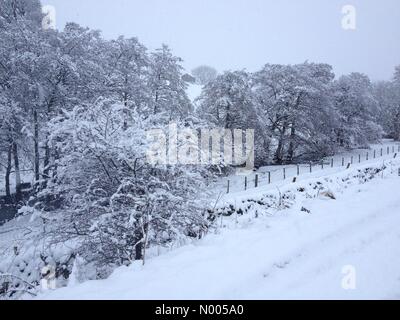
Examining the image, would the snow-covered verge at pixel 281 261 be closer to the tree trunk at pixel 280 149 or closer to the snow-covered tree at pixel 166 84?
the snow-covered tree at pixel 166 84

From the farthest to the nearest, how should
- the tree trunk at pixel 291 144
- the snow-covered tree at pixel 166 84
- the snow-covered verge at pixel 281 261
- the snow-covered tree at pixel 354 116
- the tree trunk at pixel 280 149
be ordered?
the snow-covered tree at pixel 354 116
the tree trunk at pixel 291 144
the tree trunk at pixel 280 149
the snow-covered tree at pixel 166 84
the snow-covered verge at pixel 281 261

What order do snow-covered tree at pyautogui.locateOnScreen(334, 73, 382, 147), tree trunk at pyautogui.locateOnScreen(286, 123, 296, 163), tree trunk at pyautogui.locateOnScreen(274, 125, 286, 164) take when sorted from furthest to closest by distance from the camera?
snow-covered tree at pyautogui.locateOnScreen(334, 73, 382, 147), tree trunk at pyautogui.locateOnScreen(286, 123, 296, 163), tree trunk at pyautogui.locateOnScreen(274, 125, 286, 164)

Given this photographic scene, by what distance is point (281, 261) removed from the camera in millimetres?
5809

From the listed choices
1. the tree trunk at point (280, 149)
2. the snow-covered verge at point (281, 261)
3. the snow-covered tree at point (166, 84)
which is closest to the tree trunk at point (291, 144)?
the tree trunk at point (280, 149)

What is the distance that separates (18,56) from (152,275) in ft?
53.4

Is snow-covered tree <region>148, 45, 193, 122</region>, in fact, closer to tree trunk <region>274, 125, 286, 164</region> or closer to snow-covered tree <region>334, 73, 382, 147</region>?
tree trunk <region>274, 125, 286, 164</region>

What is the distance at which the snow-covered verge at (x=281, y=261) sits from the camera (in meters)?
4.91

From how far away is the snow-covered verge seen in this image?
16.1 ft

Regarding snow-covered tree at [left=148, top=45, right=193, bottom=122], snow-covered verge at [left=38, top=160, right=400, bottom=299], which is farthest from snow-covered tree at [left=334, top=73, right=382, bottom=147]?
snow-covered verge at [left=38, top=160, right=400, bottom=299]

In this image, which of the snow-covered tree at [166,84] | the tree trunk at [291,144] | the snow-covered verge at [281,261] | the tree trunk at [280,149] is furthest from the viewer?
the tree trunk at [291,144]

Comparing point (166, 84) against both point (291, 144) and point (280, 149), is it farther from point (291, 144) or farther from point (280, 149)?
point (291, 144)

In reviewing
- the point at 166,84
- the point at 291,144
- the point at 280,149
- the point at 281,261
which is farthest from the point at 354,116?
the point at 281,261

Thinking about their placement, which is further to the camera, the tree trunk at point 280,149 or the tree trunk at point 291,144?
the tree trunk at point 291,144
